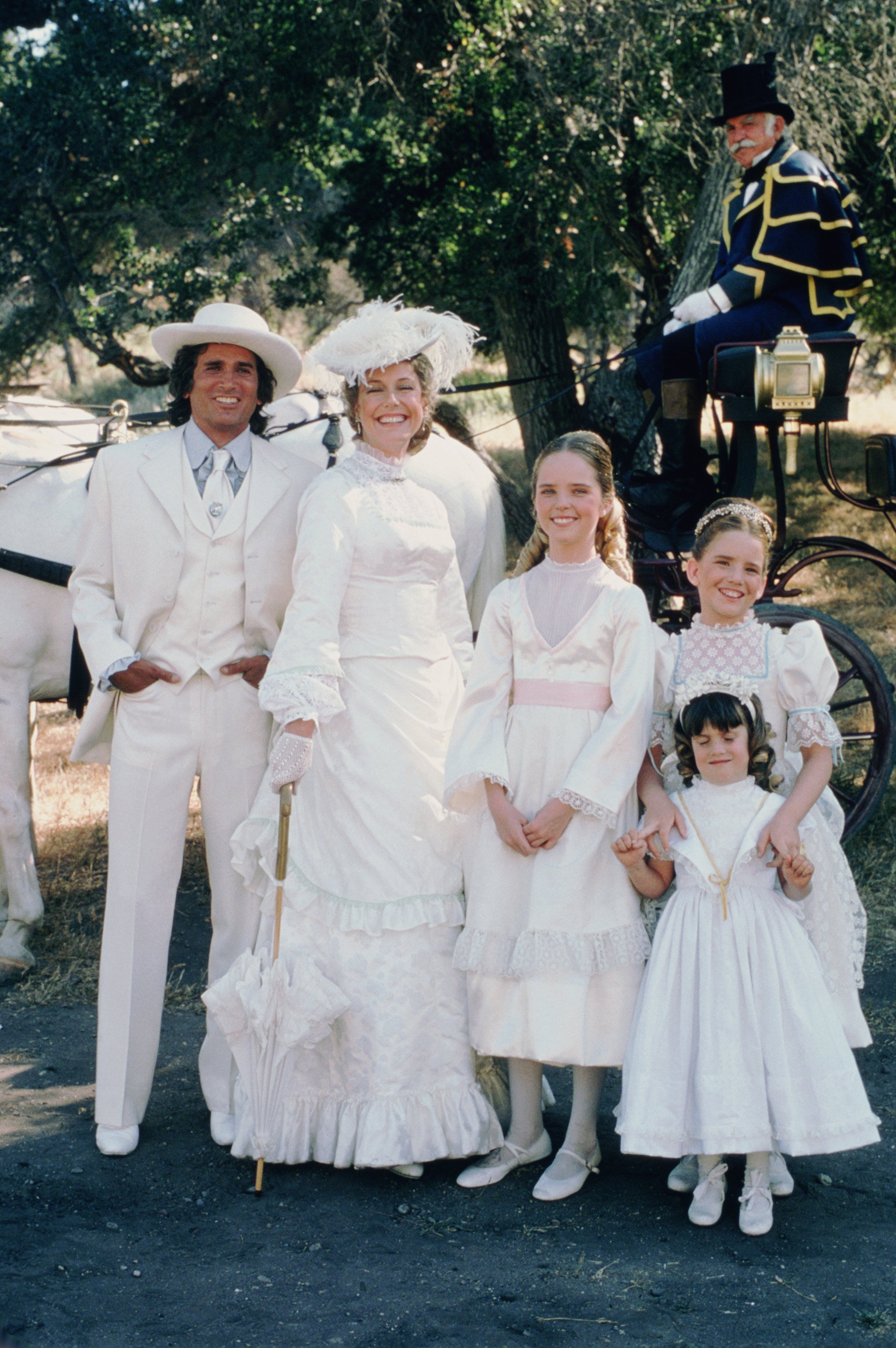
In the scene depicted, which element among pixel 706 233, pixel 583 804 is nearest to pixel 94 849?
pixel 583 804

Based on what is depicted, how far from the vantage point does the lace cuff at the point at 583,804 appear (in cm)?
312

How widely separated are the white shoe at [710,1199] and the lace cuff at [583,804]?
861 millimetres

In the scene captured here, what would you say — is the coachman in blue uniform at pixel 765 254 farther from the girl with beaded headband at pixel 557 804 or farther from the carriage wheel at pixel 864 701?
the girl with beaded headband at pixel 557 804

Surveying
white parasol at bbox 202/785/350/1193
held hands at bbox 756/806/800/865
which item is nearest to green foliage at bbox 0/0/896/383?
white parasol at bbox 202/785/350/1193

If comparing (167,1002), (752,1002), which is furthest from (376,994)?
(167,1002)

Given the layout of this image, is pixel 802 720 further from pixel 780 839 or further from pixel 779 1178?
pixel 779 1178

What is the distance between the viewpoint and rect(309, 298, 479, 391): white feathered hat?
3.36 meters

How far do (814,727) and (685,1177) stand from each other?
1143 mm

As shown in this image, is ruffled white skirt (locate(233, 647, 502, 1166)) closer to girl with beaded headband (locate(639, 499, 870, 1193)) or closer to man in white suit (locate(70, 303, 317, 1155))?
man in white suit (locate(70, 303, 317, 1155))

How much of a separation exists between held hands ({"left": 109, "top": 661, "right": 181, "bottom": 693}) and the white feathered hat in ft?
2.93

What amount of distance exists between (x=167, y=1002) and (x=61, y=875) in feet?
4.47

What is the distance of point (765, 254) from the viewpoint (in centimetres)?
464

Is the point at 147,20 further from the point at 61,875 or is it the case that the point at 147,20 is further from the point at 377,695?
the point at 377,695

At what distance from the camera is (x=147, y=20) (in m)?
9.27
